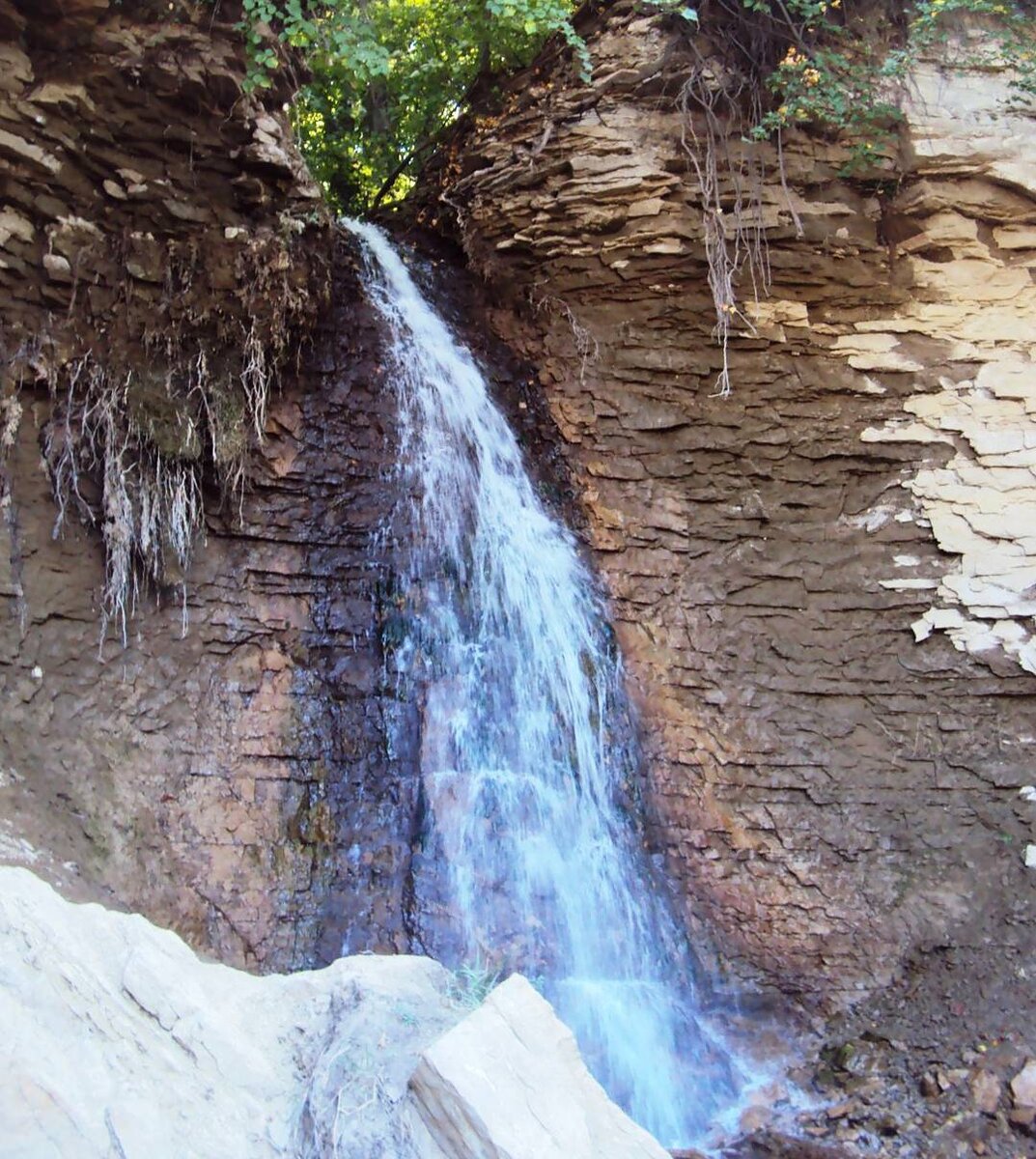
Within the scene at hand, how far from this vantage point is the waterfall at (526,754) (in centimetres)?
484

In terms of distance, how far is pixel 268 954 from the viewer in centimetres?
462

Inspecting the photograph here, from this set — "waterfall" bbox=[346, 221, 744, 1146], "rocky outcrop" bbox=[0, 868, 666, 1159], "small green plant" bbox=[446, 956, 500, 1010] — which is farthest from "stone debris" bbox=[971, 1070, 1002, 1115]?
"rocky outcrop" bbox=[0, 868, 666, 1159]

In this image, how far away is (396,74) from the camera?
8.36 m

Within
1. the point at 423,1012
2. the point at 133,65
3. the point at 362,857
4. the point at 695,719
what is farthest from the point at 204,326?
the point at 423,1012

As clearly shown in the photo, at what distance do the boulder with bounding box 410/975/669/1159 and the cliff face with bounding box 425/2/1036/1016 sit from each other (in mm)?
3369

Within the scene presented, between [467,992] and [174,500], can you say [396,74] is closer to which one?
[174,500]

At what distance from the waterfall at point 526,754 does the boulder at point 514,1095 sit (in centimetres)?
243

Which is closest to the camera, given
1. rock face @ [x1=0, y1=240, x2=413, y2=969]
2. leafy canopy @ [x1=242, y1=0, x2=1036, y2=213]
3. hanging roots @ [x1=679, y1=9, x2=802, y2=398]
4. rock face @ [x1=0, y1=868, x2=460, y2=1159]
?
rock face @ [x1=0, y1=868, x2=460, y2=1159]

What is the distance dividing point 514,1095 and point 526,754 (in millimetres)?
3194

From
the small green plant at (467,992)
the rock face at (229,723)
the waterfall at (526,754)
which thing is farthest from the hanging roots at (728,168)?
the small green plant at (467,992)

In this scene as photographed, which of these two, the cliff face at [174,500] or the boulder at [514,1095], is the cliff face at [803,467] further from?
the boulder at [514,1095]

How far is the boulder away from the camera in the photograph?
2.11m

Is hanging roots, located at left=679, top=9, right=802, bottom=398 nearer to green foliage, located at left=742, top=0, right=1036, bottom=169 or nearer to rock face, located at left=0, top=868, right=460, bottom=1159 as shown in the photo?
green foliage, located at left=742, top=0, right=1036, bottom=169

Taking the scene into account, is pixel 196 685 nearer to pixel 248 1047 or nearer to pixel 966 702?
pixel 248 1047
